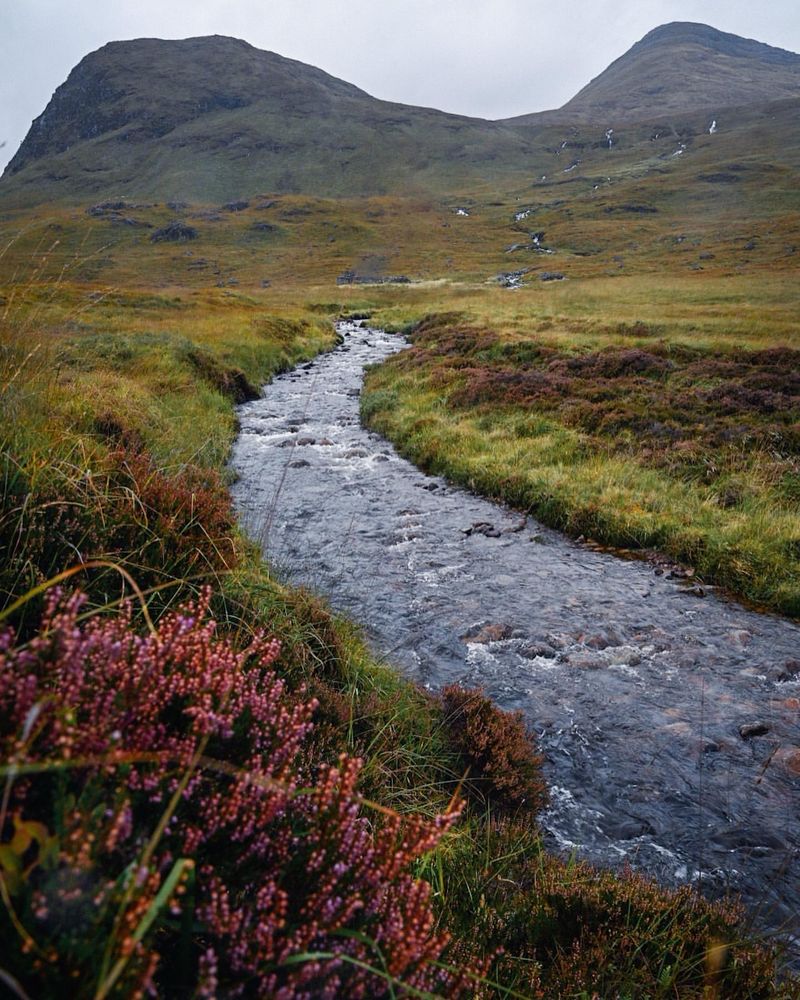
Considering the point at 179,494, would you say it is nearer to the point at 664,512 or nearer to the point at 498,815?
the point at 498,815

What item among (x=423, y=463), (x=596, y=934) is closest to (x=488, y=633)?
(x=596, y=934)

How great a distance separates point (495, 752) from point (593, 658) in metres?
2.83

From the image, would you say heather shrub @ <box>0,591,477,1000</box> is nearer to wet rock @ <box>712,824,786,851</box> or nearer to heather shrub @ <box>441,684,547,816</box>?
heather shrub @ <box>441,684,547,816</box>

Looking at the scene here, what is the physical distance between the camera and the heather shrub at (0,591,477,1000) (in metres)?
1.44

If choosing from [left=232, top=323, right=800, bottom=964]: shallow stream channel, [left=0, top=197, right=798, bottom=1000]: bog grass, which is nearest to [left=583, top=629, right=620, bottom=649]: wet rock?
[left=232, top=323, right=800, bottom=964]: shallow stream channel

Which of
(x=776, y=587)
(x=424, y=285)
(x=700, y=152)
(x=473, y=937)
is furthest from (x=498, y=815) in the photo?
(x=700, y=152)

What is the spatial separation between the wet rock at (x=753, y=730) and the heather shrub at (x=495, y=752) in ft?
7.72

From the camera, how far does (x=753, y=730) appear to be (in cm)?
627

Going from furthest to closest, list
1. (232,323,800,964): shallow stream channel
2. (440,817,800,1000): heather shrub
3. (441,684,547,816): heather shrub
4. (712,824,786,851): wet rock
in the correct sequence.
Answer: (441,684,547,816): heather shrub → (232,323,800,964): shallow stream channel → (712,824,786,851): wet rock → (440,817,800,1000): heather shrub

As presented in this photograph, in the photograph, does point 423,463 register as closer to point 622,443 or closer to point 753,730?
point 622,443

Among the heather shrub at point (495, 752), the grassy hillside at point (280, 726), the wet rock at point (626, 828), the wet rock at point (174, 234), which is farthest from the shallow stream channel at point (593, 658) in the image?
the wet rock at point (174, 234)

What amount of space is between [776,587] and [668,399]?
1008 cm

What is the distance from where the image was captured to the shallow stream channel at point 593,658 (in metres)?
4.98

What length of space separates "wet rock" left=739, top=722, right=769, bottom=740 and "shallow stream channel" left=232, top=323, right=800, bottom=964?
0.06 ft
